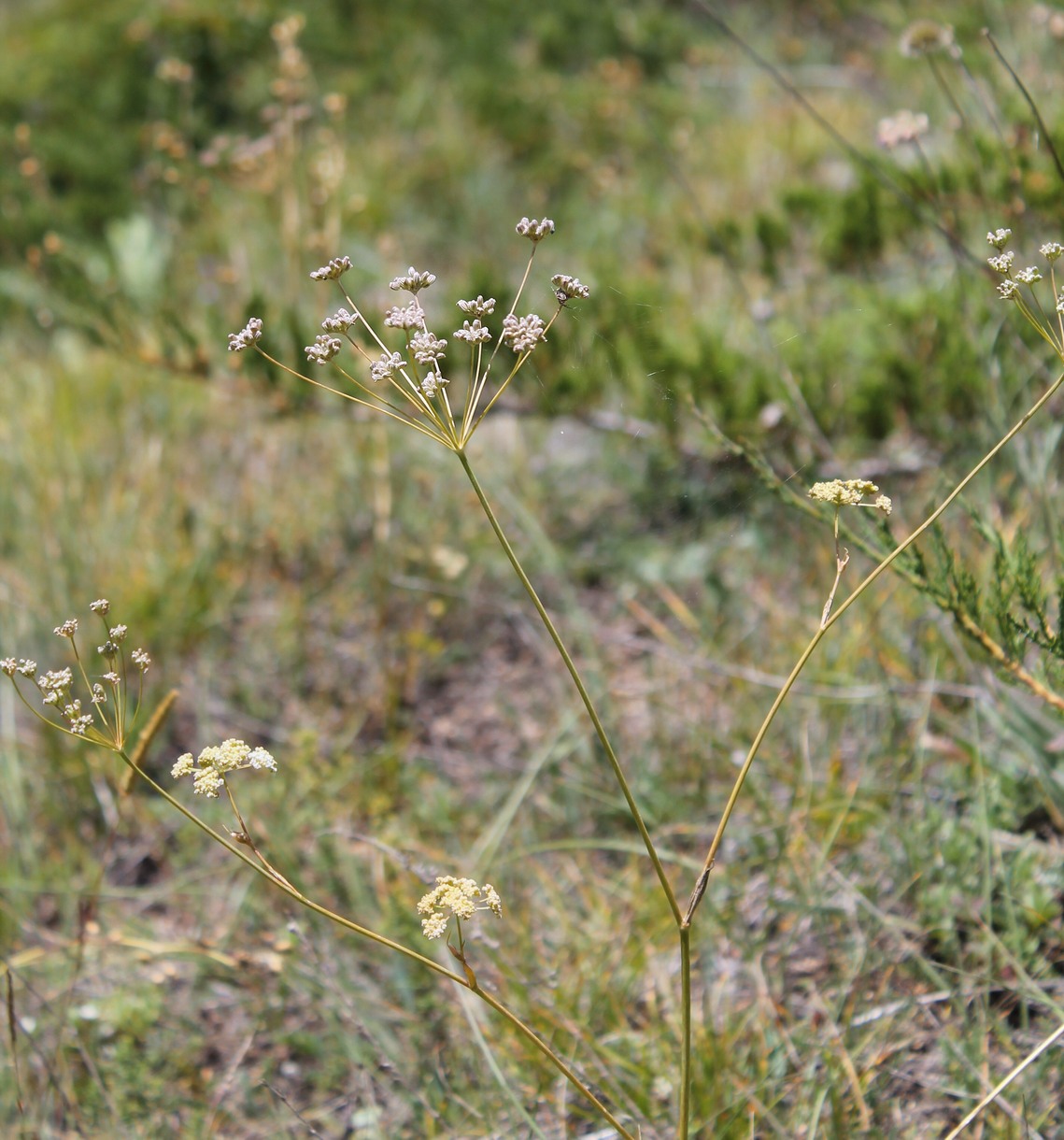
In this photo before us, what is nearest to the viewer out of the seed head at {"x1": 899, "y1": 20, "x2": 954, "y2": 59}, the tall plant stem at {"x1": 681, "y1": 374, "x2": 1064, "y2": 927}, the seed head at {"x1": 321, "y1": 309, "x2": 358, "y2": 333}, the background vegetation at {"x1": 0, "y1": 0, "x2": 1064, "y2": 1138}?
the tall plant stem at {"x1": 681, "y1": 374, "x2": 1064, "y2": 927}

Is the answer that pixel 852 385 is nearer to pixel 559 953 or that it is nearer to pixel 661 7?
pixel 559 953

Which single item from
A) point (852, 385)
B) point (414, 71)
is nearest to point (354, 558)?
point (852, 385)

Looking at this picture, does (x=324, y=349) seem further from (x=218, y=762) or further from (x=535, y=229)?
(x=218, y=762)

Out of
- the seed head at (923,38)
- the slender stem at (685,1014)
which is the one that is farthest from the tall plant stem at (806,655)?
the seed head at (923,38)

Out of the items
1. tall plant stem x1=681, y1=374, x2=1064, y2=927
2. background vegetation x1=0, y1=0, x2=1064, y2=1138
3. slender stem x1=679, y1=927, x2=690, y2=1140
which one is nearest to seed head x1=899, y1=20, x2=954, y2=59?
background vegetation x1=0, y1=0, x2=1064, y2=1138

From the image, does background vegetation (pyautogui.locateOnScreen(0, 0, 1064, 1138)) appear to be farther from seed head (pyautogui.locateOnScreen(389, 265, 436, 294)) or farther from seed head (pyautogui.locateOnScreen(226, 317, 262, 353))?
seed head (pyautogui.locateOnScreen(226, 317, 262, 353))

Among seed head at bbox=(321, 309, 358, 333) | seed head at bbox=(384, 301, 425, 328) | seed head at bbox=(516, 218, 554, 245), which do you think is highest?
seed head at bbox=(516, 218, 554, 245)

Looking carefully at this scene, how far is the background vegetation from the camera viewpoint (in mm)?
1702

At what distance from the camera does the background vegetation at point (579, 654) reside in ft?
5.58

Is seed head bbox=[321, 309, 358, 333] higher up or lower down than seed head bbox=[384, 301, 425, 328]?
lower down

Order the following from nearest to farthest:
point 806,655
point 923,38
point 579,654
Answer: point 806,655, point 923,38, point 579,654

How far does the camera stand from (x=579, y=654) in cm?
259

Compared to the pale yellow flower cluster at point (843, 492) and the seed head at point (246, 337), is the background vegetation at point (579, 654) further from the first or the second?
A: the seed head at point (246, 337)

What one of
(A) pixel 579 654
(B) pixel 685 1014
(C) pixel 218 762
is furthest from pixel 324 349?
(A) pixel 579 654
